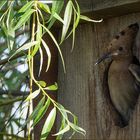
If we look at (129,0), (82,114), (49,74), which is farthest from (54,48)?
(129,0)

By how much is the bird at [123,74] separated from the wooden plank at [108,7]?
0.06 metres

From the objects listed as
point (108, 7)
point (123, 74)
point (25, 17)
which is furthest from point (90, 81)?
point (25, 17)

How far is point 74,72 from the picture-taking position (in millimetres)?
2293

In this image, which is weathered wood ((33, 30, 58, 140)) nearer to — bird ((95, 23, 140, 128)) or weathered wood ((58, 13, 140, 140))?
weathered wood ((58, 13, 140, 140))

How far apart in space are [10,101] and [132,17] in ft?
2.16

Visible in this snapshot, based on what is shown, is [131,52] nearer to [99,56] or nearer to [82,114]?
[99,56]

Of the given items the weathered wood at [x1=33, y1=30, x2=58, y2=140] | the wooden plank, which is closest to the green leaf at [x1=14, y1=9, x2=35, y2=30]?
the wooden plank

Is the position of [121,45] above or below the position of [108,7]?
below

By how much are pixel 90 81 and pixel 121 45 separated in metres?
0.19

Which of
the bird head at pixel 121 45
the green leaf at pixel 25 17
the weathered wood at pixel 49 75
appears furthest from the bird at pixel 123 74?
the green leaf at pixel 25 17

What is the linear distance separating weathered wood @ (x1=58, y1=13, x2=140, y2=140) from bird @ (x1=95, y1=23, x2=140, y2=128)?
1.3 inches

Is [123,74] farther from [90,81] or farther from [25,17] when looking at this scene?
[25,17]

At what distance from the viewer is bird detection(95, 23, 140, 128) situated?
2.13 meters

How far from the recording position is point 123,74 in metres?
2.17
